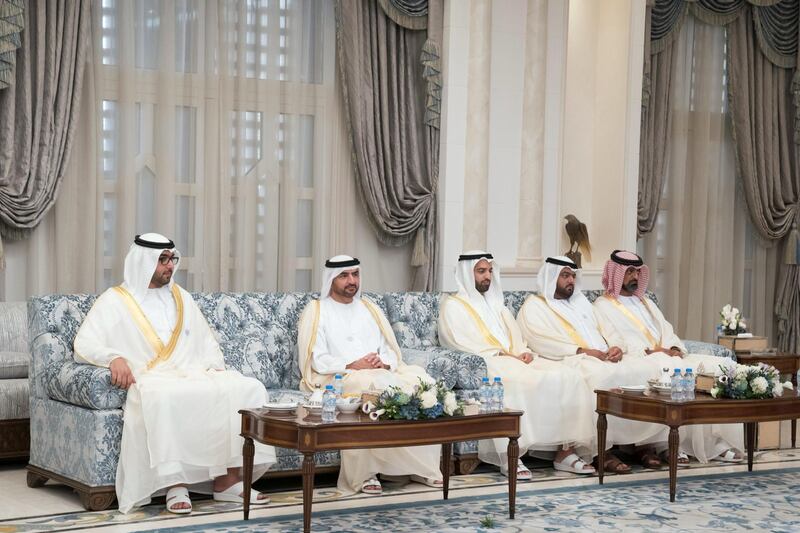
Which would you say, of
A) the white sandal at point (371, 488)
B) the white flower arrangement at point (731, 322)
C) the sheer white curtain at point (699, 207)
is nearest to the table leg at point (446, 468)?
the white sandal at point (371, 488)

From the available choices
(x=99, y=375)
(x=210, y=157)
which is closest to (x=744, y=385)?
(x=99, y=375)

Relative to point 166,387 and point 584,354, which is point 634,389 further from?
point 166,387

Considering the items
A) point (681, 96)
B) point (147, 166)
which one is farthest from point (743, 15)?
point (147, 166)

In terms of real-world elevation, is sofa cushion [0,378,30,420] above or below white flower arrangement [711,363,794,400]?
below

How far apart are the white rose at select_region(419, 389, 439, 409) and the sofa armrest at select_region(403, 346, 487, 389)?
136 cm

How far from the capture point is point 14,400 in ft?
21.8

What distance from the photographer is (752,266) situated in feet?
37.4

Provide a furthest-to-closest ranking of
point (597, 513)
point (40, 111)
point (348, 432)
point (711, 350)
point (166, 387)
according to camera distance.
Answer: point (711, 350) → point (40, 111) → point (597, 513) → point (166, 387) → point (348, 432)

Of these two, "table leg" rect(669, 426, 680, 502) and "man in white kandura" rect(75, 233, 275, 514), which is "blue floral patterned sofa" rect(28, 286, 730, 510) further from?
"table leg" rect(669, 426, 680, 502)

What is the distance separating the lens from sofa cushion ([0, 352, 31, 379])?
6.81 m

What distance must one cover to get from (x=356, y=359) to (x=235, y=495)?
1.16 m

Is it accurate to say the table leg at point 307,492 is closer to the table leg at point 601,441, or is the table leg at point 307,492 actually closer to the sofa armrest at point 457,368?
the sofa armrest at point 457,368

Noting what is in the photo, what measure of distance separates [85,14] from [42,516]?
3.49 meters

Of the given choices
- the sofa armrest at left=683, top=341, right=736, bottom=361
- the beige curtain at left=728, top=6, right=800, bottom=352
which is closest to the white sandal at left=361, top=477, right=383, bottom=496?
the sofa armrest at left=683, top=341, right=736, bottom=361
